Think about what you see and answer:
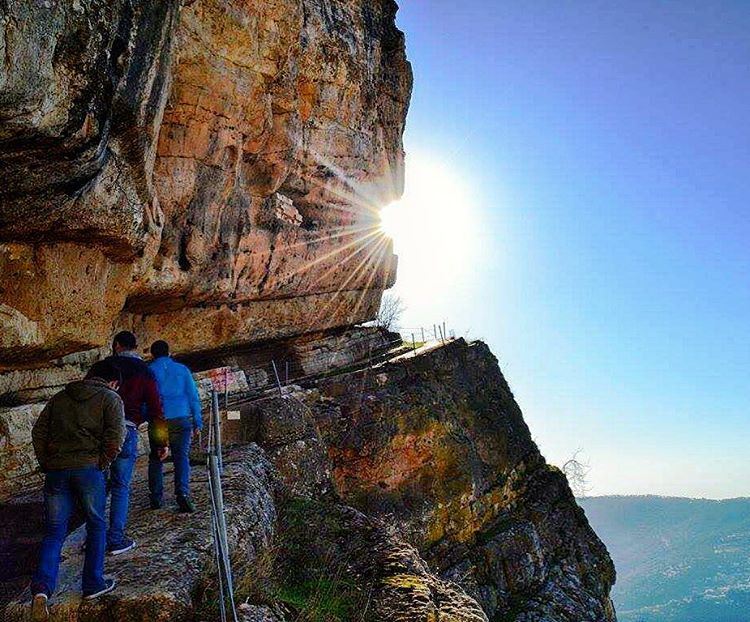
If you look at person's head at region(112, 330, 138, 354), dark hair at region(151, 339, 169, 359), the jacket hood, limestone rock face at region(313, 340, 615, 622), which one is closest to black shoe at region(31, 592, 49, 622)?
the jacket hood

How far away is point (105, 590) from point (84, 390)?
161 centimetres

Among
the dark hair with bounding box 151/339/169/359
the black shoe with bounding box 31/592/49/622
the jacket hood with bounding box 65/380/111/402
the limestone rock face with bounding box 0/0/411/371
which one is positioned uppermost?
the limestone rock face with bounding box 0/0/411/371

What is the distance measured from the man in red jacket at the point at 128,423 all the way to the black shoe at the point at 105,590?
784mm

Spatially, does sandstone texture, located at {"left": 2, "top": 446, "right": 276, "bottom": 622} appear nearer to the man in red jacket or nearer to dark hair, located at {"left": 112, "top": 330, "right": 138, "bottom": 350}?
the man in red jacket

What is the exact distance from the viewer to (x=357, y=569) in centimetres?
688

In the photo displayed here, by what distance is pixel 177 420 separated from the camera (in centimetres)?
654

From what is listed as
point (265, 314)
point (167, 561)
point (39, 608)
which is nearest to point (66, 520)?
point (39, 608)

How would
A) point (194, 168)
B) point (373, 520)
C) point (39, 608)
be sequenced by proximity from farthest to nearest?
point (194, 168)
point (373, 520)
point (39, 608)

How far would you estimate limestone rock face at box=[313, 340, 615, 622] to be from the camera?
51.2 feet

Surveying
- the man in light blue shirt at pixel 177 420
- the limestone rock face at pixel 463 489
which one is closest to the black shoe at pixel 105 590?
the man in light blue shirt at pixel 177 420

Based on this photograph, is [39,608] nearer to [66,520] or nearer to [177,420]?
[66,520]

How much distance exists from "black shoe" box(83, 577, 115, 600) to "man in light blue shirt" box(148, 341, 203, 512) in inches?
72.7

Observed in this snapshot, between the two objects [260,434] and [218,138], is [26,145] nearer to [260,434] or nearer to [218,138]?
[260,434]

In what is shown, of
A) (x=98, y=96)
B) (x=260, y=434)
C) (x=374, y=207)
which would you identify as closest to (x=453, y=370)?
(x=374, y=207)
